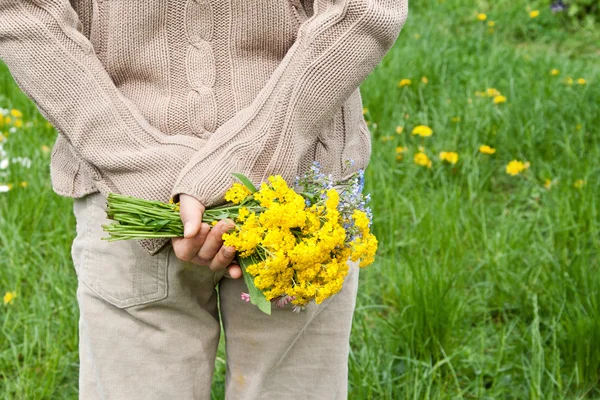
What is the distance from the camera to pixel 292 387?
1599 millimetres

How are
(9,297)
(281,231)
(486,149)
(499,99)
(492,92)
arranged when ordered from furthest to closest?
1. (492,92)
2. (499,99)
3. (486,149)
4. (9,297)
5. (281,231)

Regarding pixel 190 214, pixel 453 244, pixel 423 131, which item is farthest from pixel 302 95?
pixel 423 131

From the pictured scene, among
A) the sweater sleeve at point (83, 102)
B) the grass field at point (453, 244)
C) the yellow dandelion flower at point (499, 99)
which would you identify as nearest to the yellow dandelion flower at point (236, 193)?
the sweater sleeve at point (83, 102)

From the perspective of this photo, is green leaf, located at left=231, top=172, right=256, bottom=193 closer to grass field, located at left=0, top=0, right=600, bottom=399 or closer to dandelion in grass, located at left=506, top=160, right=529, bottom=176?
grass field, located at left=0, top=0, right=600, bottom=399

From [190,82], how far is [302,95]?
21 cm

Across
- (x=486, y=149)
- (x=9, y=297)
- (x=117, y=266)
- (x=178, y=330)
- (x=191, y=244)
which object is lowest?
(x=9, y=297)

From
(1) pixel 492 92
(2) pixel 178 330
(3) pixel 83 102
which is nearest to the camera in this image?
(3) pixel 83 102

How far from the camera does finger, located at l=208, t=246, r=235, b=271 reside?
50.7 inches

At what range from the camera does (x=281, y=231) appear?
1265mm

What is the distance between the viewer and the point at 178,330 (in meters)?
1.51

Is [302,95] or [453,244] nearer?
[302,95]

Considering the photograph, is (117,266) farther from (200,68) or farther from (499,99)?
(499,99)

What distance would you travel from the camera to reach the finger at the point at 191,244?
4.25ft

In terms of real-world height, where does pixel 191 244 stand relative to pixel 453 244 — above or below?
above
